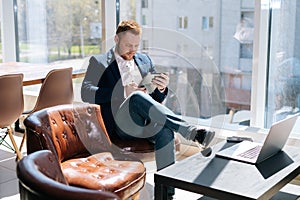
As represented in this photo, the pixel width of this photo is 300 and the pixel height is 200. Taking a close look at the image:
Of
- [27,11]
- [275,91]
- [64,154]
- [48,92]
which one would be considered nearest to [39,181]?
[64,154]

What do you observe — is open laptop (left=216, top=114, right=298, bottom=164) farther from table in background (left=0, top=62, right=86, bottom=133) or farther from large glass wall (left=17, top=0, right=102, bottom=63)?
large glass wall (left=17, top=0, right=102, bottom=63)

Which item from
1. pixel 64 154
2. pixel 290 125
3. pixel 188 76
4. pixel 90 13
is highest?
pixel 90 13

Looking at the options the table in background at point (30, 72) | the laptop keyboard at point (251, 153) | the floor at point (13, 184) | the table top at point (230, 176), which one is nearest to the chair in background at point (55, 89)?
the table in background at point (30, 72)

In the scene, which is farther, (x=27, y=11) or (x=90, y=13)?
(x=27, y=11)

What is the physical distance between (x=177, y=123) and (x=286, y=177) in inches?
37.4

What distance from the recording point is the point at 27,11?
586cm

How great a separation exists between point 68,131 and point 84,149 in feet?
0.56

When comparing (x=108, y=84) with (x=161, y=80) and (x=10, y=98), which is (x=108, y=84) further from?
(x=10, y=98)

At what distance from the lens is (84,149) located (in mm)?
3035

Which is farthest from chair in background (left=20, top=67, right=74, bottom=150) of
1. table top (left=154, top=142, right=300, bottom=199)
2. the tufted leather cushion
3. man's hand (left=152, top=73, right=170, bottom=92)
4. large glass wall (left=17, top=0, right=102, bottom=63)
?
table top (left=154, top=142, right=300, bottom=199)

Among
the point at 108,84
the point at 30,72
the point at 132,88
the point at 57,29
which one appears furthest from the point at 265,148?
the point at 57,29

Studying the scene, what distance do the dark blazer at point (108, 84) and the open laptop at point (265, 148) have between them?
0.77m

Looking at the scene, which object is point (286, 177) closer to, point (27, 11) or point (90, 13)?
point (90, 13)

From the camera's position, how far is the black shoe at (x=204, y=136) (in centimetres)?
305
